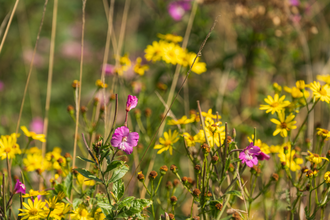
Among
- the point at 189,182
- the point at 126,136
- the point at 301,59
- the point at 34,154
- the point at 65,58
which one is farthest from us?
the point at 65,58

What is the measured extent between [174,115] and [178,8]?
0.67 m

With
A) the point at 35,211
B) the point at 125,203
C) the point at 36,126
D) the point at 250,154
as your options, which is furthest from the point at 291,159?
the point at 36,126

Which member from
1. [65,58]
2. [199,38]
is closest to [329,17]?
[199,38]

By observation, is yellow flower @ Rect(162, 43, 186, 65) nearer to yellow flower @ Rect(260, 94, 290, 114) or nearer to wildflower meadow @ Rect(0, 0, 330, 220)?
wildflower meadow @ Rect(0, 0, 330, 220)

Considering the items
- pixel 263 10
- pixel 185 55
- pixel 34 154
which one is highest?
pixel 263 10

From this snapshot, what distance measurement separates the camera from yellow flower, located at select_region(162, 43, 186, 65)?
1336 millimetres

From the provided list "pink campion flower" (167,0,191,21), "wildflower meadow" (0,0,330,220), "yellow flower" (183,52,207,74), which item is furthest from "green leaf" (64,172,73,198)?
"pink campion flower" (167,0,191,21)

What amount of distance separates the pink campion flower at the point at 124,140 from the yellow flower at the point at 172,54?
0.65 metres

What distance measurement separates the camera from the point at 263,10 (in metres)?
1.56

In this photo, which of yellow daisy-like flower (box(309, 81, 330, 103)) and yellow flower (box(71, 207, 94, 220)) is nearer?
yellow flower (box(71, 207, 94, 220))

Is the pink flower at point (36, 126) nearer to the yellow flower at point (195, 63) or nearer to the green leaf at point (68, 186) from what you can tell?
the yellow flower at point (195, 63)

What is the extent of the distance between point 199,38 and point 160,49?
387 mm

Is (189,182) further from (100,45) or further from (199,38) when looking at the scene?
(100,45)

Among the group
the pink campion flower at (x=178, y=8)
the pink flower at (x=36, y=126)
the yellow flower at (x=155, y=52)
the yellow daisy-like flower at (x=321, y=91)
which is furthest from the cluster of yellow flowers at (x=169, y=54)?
the pink flower at (x=36, y=126)
